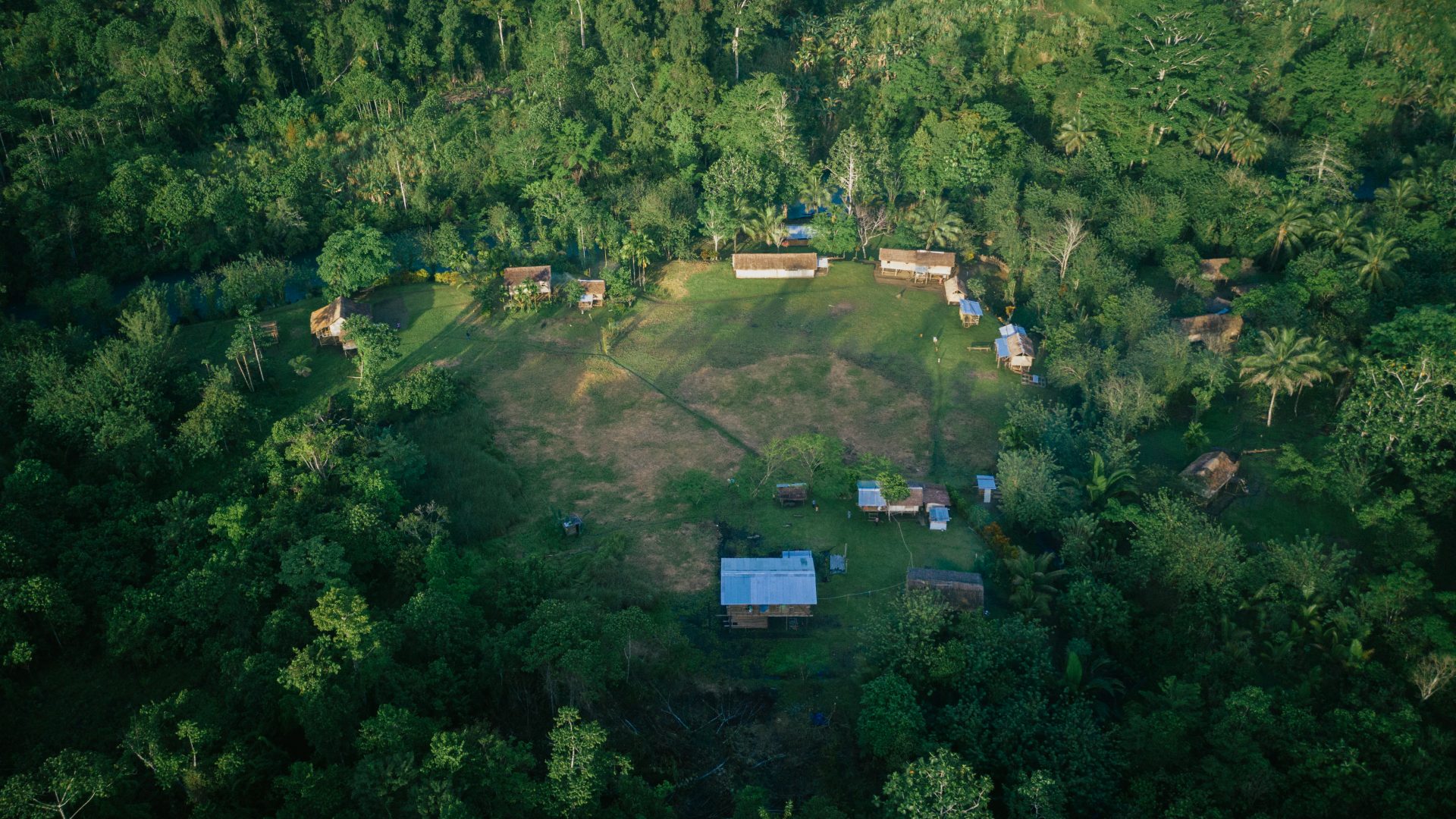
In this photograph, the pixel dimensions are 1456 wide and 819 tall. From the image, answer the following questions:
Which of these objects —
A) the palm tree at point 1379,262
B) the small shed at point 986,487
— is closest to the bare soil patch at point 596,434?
the small shed at point 986,487

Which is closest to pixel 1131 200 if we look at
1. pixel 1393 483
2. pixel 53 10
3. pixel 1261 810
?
pixel 1393 483

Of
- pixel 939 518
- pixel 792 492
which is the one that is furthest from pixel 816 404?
pixel 939 518

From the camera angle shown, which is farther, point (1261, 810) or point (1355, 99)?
point (1355, 99)

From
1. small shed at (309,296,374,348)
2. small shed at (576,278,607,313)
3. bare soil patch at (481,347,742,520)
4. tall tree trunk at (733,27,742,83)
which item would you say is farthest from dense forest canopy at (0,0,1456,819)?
bare soil patch at (481,347,742,520)

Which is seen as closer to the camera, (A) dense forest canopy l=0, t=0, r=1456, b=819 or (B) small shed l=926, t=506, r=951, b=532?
(A) dense forest canopy l=0, t=0, r=1456, b=819

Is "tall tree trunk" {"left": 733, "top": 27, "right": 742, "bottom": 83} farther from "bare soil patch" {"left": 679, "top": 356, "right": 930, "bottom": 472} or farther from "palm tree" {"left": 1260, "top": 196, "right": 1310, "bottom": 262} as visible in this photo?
"palm tree" {"left": 1260, "top": 196, "right": 1310, "bottom": 262}

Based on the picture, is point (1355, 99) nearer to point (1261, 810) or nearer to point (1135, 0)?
point (1135, 0)
